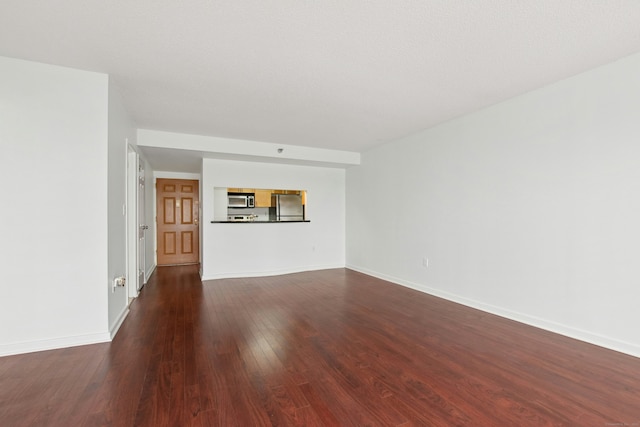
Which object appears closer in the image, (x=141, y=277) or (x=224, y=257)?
(x=141, y=277)

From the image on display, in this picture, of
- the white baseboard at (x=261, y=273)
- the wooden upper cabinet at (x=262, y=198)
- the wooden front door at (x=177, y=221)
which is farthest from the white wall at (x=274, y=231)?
the wooden front door at (x=177, y=221)

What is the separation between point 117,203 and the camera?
9.53 ft

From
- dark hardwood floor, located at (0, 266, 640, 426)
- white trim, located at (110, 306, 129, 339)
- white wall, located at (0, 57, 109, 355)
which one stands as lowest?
dark hardwood floor, located at (0, 266, 640, 426)

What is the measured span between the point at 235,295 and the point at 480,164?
3.57m

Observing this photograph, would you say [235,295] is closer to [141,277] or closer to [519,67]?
[141,277]

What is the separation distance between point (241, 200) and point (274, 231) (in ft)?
5.90

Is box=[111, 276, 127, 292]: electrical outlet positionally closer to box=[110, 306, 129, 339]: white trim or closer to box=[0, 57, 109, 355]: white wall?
box=[0, 57, 109, 355]: white wall

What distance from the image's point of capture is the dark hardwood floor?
5.30 ft

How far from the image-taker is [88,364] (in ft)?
7.13

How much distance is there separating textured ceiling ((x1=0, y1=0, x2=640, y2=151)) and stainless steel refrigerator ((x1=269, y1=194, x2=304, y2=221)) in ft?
12.1

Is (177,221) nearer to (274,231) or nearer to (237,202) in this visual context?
(237,202)

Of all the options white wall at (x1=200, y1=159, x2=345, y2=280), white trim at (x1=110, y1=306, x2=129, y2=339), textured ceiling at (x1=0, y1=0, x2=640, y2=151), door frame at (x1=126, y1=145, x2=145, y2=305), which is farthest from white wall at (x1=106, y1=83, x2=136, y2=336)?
white wall at (x1=200, y1=159, x2=345, y2=280)

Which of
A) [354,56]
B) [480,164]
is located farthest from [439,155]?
[354,56]

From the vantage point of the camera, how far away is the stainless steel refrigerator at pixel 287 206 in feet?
22.8
